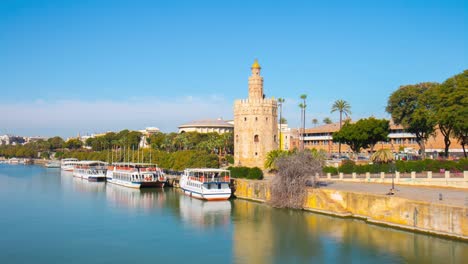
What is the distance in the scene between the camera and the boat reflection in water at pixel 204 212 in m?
37.1

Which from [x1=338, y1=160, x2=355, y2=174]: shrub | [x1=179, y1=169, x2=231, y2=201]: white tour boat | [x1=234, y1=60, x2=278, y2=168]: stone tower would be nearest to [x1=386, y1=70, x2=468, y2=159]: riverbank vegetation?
[x1=338, y1=160, x2=355, y2=174]: shrub

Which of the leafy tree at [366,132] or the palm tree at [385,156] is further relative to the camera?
the leafy tree at [366,132]

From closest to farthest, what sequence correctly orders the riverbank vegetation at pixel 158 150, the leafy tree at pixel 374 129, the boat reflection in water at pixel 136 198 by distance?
the boat reflection in water at pixel 136 198 < the leafy tree at pixel 374 129 < the riverbank vegetation at pixel 158 150

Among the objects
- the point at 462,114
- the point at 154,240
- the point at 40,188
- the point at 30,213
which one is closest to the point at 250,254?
the point at 154,240

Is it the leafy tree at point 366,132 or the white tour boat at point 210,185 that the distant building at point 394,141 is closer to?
the leafy tree at point 366,132

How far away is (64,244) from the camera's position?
29781 mm

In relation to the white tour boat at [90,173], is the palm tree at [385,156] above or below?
above

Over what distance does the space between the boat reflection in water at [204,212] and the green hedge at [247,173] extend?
5912 mm

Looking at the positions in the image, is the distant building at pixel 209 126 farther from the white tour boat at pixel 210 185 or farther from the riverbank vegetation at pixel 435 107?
the white tour boat at pixel 210 185

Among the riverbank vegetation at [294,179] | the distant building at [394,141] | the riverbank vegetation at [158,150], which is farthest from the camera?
the distant building at [394,141]

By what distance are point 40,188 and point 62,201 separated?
1768 cm

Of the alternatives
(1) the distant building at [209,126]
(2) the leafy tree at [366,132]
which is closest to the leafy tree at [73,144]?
(1) the distant building at [209,126]

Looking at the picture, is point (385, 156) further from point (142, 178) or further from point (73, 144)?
point (73, 144)

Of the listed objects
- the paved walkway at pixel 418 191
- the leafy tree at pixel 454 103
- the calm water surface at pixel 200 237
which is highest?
the leafy tree at pixel 454 103
